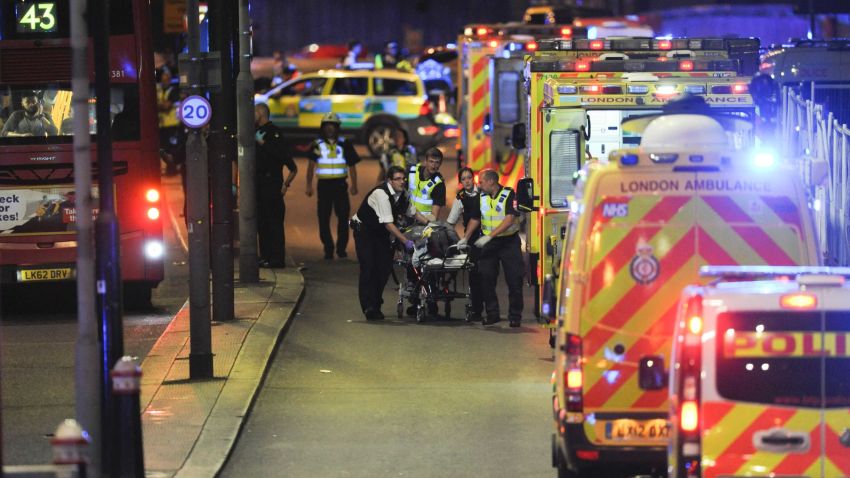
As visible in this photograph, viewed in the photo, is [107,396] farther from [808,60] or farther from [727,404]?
[808,60]

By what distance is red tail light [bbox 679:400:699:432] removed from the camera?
7.14 m

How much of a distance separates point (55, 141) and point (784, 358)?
10.9 meters

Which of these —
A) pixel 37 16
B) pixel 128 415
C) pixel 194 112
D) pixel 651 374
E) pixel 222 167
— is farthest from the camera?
pixel 37 16

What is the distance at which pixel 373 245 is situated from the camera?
52.6 ft

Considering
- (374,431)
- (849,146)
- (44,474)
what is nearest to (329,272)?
(849,146)

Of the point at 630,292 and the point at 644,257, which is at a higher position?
the point at 644,257

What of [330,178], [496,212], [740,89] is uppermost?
[740,89]

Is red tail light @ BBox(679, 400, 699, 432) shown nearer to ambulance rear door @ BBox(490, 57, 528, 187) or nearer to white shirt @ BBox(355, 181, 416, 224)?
white shirt @ BBox(355, 181, 416, 224)

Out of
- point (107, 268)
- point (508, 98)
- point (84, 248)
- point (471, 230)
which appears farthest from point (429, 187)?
point (84, 248)

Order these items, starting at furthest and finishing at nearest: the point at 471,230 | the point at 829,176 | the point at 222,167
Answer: the point at 829,176
the point at 471,230
the point at 222,167

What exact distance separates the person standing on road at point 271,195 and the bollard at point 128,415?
34.2 feet

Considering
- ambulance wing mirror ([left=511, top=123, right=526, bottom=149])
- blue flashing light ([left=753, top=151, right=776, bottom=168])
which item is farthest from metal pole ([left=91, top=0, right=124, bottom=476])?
ambulance wing mirror ([left=511, top=123, right=526, bottom=149])

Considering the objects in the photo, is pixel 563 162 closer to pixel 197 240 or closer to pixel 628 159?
→ pixel 197 240

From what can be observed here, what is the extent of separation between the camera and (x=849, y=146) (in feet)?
51.4
